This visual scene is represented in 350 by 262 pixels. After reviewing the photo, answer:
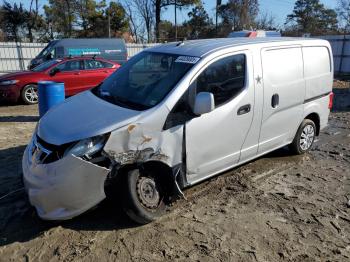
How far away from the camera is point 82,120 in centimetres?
354

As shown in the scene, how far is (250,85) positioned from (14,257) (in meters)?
3.18

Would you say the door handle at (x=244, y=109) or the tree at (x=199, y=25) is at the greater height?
the tree at (x=199, y=25)

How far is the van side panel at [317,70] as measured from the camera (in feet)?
17.3

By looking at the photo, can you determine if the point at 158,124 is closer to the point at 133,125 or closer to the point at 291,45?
the point at 133,125

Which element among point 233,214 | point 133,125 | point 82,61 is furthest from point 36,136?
point 82,61

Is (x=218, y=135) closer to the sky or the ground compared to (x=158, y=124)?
closer to the ground

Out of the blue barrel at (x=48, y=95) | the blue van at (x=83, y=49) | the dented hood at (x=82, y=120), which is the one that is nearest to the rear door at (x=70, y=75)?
the blue barrel at (x=48, y=95)

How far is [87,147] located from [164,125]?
0.82 m

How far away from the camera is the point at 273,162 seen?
5.54 m

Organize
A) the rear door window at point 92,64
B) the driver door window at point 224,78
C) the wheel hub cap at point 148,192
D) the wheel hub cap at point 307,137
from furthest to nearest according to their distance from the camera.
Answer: the rear door window at point 92,64 → the wheel hub cap at point 307,137 → the driver door window at point 224,78 → the wheel hub cap at point 148,192

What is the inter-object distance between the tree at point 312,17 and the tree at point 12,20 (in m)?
36.4

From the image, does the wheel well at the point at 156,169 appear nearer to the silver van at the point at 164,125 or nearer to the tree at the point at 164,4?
the silver van at the point at 164,125

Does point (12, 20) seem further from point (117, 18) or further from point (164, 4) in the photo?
point (164, 4)

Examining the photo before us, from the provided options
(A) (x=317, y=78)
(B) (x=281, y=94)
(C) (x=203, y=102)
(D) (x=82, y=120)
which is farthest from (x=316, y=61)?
(D) (x=82, y=120)
